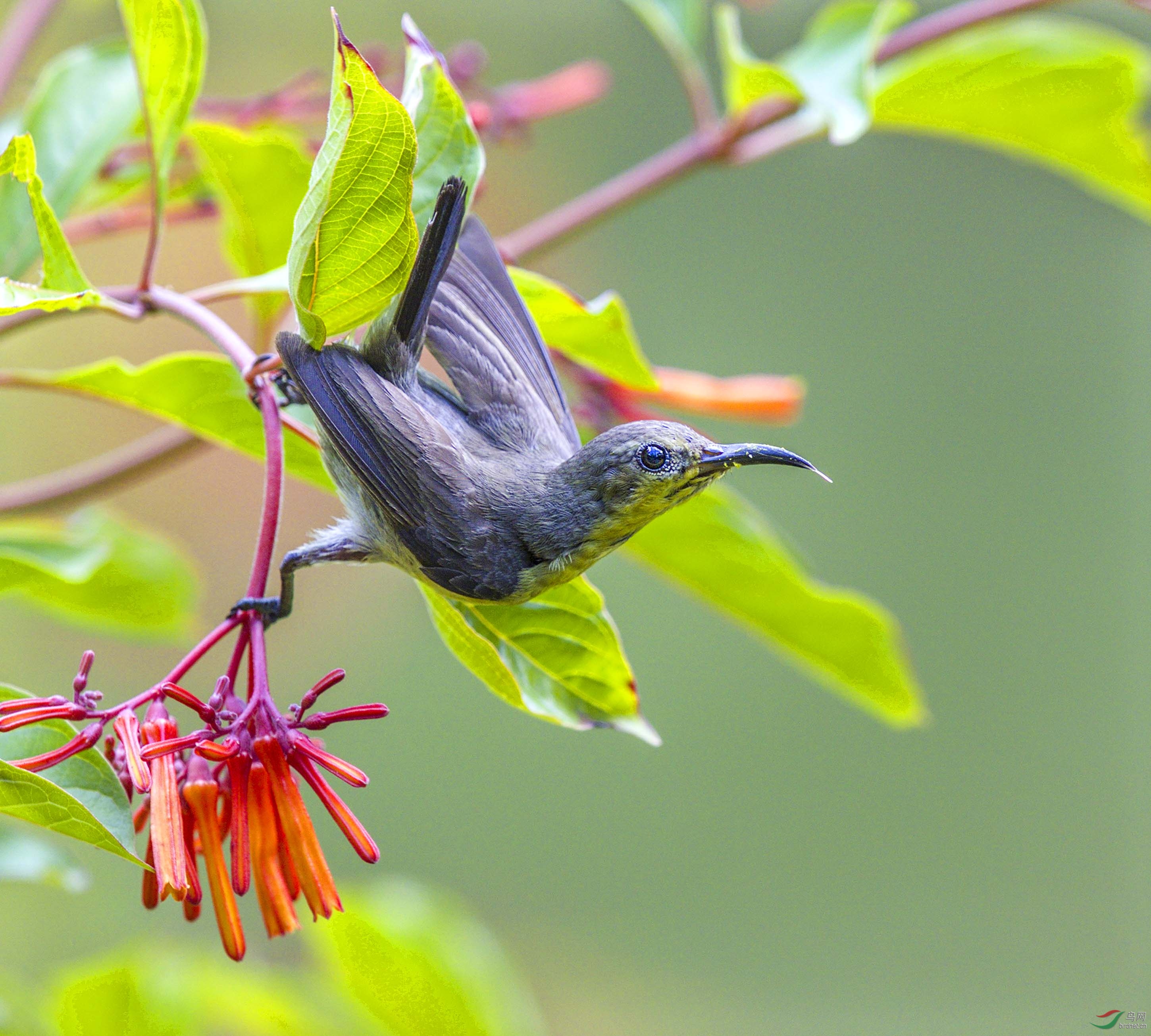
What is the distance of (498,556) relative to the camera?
0.58m

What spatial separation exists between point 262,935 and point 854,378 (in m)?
2.09

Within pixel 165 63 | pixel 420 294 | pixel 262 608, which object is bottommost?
pixel 262 608

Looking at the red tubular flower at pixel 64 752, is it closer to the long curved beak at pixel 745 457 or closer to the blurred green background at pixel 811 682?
the long curved beak at pixel 745 457

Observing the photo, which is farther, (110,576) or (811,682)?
(811,682)

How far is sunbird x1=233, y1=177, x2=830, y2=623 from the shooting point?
55 centimetres

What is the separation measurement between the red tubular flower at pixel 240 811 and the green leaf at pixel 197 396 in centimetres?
21

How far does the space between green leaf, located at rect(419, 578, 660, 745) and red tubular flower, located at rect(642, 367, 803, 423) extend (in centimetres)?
26

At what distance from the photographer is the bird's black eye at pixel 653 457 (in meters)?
0.59

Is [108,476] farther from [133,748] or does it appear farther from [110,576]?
[133,748]

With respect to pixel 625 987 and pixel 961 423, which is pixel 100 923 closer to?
pixel 625 987

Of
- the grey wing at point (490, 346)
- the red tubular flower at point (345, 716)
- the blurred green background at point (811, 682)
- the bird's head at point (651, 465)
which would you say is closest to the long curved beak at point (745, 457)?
the bird's head at point (651, 465)

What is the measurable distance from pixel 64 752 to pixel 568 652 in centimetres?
26

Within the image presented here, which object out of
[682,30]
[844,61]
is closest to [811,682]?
[682,30]

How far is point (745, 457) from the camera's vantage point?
22.6 inches
